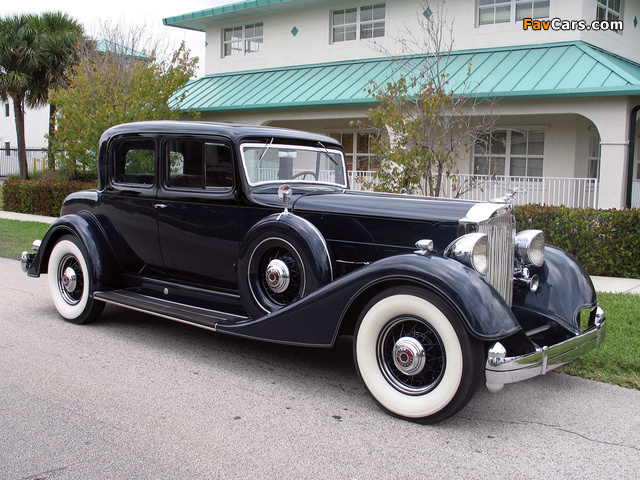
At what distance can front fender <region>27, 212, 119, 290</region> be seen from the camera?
5.48m

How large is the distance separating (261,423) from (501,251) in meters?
1.98

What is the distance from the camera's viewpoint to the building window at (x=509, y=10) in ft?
44.5

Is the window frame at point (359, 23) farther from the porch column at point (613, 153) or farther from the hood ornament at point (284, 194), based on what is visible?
the hood ornament at point (284, 194)

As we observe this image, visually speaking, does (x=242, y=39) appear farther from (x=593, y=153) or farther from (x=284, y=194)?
(x=284, y=194)

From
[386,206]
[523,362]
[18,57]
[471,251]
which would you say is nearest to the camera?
[523,362]

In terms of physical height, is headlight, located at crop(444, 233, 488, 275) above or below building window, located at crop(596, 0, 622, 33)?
below

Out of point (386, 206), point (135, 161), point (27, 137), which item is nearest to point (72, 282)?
point (135, 161)

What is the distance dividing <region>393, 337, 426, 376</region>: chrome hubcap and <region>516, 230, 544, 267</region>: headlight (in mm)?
1286

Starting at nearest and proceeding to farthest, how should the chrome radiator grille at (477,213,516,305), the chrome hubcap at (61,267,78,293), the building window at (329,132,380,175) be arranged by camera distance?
the chrome radiator grille at (477,213,516,305) < the chrome hubcap at (61,267,78,293) < the building window at (329,132,380,175)

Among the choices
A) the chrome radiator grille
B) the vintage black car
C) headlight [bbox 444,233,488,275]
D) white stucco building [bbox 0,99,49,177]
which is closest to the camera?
the vintage black car

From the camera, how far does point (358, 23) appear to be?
53.7ft

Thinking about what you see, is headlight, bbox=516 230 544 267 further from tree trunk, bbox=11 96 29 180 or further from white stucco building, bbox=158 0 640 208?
tree trunk, bbox=11 96 29 180

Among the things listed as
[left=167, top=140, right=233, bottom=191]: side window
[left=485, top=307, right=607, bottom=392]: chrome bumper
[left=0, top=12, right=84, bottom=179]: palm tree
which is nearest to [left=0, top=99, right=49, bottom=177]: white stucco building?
[left=0, top=12, right=84, bottom=179]: palm tree

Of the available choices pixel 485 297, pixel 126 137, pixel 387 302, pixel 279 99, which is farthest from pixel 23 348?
pixel 279 99
